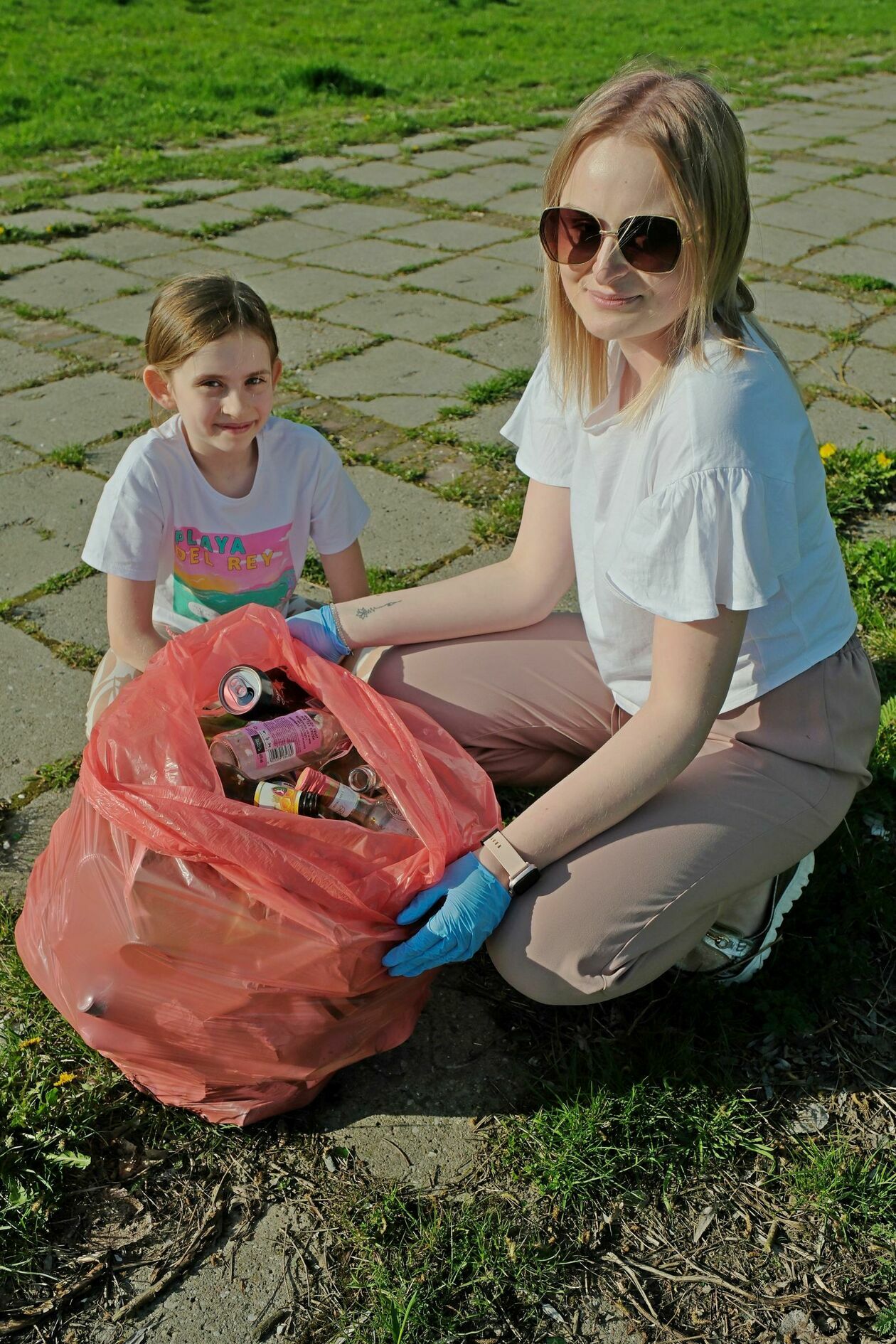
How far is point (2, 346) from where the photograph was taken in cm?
450

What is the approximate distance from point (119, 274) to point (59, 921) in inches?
166

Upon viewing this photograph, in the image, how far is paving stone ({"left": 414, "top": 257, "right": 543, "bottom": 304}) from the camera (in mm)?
5023

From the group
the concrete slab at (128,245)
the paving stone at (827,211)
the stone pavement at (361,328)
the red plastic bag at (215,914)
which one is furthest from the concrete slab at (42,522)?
the paving stone at (827,211)

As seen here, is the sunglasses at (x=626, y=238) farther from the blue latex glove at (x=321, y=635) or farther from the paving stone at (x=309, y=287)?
the paving stone at (x=309, y=287)

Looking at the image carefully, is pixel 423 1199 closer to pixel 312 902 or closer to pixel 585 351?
pixel 312 902

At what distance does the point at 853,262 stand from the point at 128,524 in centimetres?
431

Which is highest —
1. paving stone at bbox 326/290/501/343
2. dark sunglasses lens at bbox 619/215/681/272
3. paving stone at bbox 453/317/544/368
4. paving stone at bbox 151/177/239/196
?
dark sunglasses lens at bbox 619/215/681/272

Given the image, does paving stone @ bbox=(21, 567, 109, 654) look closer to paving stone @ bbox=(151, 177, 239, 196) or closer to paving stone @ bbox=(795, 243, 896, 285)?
paving stone @ bbox=(795, 243, 896, 285)

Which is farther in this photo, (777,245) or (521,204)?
(521,204)

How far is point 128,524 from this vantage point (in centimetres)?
220

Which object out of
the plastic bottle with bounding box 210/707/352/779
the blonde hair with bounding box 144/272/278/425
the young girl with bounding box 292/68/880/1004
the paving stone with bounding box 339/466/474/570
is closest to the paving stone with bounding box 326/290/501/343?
the paving stone with bounding box 339/466/474/570

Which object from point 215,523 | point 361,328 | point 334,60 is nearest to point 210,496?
point 215,523

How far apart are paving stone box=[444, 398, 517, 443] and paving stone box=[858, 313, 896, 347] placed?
152 cm

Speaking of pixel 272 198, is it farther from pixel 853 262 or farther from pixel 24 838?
pixel 24 838
